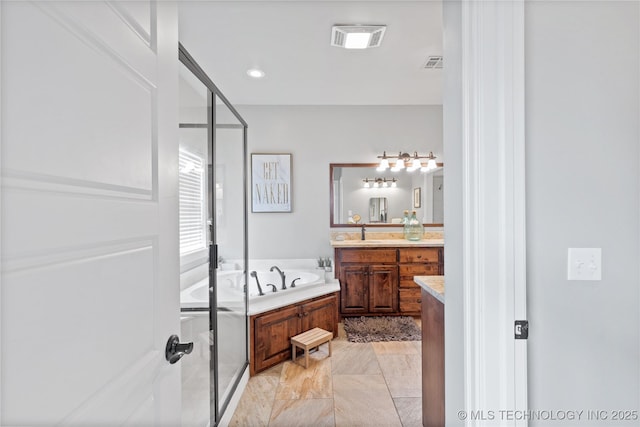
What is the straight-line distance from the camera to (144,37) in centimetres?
77

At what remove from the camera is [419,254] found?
3.68m

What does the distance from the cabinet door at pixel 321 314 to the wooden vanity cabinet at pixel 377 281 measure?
49 cm

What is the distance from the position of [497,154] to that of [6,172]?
106 centimetres

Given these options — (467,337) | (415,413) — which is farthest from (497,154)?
(415,413)

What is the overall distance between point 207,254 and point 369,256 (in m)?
2.27

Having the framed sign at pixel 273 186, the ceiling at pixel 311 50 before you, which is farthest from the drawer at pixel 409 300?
the ceiling at pixel 311 50

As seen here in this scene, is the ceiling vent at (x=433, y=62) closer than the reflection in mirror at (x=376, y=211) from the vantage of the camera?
Yes

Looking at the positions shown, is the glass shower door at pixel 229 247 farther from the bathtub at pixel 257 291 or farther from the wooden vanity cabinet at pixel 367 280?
the wooden vanity cabinet at pixel 367 280

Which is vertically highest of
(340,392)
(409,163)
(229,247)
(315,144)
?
(315,144)

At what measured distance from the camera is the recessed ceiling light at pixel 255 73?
296 centimetres

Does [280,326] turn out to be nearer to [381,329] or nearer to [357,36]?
[381,329]

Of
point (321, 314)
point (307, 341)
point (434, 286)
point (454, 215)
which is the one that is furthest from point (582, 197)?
A: point (321, 314)

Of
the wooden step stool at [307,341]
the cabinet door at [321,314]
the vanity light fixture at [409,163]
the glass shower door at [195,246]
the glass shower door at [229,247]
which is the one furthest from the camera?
the vanity light fixture at [409,163]

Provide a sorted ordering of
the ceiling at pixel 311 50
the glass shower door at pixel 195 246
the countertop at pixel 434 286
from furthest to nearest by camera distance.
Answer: the ceiling at pixel 311 50 < the glass shower door at pixel 195 246 < the countertop at pixel 434 286
